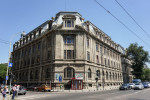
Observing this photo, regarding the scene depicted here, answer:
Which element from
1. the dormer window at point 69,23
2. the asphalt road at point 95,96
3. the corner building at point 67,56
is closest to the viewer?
the asphalt road at point 95,96

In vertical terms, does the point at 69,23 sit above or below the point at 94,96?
above

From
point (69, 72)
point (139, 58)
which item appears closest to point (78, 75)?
point (69, 72)

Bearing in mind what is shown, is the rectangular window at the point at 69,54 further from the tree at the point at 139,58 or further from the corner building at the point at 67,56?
the tree at the point at 139,58

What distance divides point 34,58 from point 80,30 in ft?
57.9

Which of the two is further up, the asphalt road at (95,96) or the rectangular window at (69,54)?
the rectangular window at (69,54)

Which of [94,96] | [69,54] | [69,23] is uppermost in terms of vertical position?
[69,23]

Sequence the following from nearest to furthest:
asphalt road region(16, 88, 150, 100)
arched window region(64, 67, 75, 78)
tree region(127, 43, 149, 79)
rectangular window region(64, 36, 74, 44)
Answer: asphalt road region(16, 88, 150, 100) → arched window region(64, 67, 75, 78) → rectangular window region(64, 36, 74, 44) → tree region(127, 43, 149, 79)

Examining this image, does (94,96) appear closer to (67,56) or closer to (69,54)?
(67,56)

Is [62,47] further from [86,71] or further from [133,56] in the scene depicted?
[133,56]

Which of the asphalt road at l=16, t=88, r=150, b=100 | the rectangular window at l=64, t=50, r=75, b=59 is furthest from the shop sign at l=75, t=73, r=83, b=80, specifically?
the asphalt road at l=16, t=88, r=150, b=100

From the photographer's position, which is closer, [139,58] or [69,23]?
[69,23]

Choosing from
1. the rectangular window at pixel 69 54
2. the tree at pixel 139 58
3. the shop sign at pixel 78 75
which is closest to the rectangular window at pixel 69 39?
the rectangular window at pixel 69 54

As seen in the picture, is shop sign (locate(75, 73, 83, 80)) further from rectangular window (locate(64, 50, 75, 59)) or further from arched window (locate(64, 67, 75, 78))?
rectangular window (locate(64, 50, 75, 59))

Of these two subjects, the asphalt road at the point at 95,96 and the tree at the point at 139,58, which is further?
the tree at the point at 139,58
